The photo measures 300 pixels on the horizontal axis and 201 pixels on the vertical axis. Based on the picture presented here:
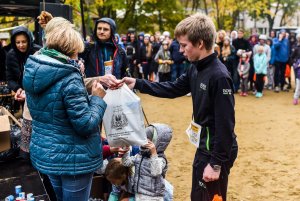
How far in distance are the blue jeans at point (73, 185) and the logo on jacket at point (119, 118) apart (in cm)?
42

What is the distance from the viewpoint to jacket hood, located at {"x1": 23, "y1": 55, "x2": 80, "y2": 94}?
2.29 m

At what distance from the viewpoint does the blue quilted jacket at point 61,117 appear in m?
2.32

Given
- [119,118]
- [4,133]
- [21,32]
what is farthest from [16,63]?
[119,118]

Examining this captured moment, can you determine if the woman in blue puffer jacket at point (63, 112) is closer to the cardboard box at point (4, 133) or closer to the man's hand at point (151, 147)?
the man's hand at point (151, 147)

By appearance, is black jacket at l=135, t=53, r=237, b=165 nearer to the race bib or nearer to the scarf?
the race bib

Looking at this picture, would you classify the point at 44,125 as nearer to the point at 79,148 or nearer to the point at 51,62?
the point at 79,148

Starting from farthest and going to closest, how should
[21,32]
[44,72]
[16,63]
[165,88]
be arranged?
[16,63], [21,32], [165,88], [44,72]

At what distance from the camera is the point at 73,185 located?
8.40 ft

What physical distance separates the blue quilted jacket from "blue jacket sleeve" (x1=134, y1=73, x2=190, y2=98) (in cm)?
58

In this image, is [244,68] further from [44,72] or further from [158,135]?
[44,72]

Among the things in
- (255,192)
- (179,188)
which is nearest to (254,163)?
(255,192)

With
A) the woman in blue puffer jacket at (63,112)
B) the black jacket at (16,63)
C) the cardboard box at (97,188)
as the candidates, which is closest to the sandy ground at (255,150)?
the cardboard box at (97,188)

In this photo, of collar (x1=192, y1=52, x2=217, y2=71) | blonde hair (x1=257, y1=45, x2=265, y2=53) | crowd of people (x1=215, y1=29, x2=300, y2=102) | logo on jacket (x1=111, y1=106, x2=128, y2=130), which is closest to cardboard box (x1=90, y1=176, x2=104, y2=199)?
logo on jacket (x1=111, y1=106, x2=128, y2=130)

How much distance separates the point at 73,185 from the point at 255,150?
14.4ft
